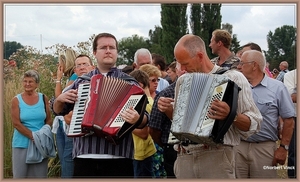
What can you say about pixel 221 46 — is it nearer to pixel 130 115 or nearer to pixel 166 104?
pixel 166 104

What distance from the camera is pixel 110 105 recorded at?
4.21m

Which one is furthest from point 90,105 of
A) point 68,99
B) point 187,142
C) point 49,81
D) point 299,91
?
point 49,81

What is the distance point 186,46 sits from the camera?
4152mm

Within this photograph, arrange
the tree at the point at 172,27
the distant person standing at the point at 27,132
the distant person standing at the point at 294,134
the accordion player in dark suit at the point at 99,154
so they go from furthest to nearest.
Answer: the tree at the point at 172,27, the distant person standing at the point at 27,132, the distant person standing at the point at 294,134, the accordion player in dark suit at the point at 99,154

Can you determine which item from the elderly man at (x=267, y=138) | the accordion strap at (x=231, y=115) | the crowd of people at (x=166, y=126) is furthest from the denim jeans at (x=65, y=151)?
the accordion strap at (x=231, y=115)

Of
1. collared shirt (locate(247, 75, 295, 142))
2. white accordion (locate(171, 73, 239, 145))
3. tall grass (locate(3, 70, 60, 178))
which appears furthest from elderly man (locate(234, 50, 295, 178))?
tall grass (locate(3, 70, 60, 178))

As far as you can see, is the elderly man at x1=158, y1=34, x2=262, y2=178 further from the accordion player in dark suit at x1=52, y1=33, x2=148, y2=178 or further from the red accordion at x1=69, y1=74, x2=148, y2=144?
the accordion player in dark suit at x1=52, y1=33, x2=148, y2=178

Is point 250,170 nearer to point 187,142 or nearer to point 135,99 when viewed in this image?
Result: point 187,142

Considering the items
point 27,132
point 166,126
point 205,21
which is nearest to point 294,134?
point 166,126

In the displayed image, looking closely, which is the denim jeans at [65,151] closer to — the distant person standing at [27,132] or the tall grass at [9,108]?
the distant person standing at [27,132]

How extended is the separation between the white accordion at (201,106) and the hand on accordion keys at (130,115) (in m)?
0.35

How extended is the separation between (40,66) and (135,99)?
13.5 ft

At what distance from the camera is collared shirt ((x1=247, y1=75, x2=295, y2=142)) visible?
5043 millimetres

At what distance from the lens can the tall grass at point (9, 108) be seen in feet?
23.0
